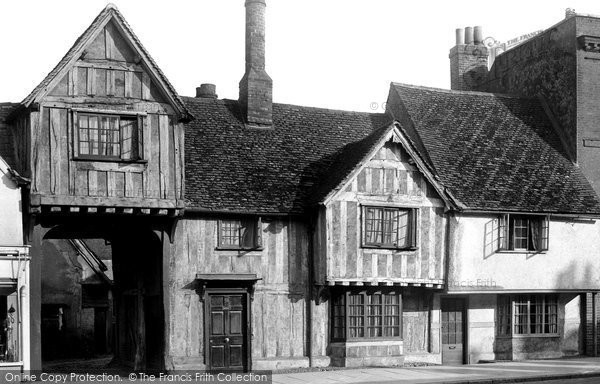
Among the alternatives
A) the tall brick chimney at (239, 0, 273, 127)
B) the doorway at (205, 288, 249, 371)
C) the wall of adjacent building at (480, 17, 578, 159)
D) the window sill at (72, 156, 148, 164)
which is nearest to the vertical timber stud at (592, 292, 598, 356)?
the wall of adjacent building at (480, 17, 578, 159)

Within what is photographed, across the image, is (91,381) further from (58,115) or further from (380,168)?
(380,168)

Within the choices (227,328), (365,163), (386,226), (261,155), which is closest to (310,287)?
(227,328)

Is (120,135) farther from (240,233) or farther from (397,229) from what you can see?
(397,229)

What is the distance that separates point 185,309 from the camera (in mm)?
24781

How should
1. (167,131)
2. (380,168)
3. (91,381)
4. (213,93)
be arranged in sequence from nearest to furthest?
(91,381) → (167,131) → (380,168) → (213,93)

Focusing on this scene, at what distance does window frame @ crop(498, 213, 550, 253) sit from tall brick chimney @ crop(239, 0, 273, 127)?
793 cm

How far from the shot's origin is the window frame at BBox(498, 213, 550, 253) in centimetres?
2812

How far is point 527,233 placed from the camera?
28.6 meters

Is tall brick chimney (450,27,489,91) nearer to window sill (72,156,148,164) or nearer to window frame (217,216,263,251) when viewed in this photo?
window frame (217,216,263,251)

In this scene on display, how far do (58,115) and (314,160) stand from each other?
8185mm

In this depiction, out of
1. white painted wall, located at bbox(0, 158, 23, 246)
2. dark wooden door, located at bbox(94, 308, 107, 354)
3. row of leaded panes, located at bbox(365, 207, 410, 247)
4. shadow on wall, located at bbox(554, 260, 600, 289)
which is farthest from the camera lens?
dark wooden door, located at bbox(94, 308, 107, 354)

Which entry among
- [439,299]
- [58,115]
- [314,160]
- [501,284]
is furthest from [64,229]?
[501,284]

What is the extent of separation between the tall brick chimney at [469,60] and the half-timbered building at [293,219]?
5856 mm

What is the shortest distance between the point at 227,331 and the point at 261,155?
5438 millimetres
